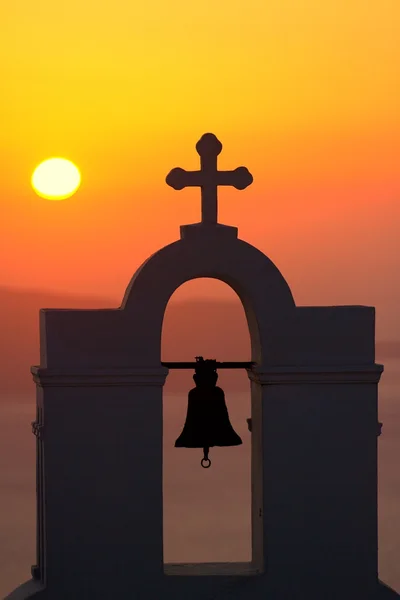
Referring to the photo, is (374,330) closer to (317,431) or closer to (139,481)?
(317,431)

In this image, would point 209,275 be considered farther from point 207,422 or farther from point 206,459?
point 206,459

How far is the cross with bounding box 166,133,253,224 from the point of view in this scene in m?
10.5

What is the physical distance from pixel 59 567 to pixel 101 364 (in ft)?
5.28

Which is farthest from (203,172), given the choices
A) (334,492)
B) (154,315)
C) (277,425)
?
(334,492)

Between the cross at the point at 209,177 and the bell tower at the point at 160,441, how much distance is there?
0.6 inches

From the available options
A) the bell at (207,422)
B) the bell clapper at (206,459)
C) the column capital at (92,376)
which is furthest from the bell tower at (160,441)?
the bell clapper at (206,459)

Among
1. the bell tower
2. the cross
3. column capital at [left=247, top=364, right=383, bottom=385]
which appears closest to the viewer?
the bell tower

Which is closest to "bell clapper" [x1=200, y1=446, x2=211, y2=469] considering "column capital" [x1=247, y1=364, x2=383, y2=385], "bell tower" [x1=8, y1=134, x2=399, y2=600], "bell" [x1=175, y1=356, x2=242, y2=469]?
"bell" [x1=175, y1=356, x2=242, y2=469]

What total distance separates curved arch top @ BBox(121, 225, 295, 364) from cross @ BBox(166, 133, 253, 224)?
8.8 inches

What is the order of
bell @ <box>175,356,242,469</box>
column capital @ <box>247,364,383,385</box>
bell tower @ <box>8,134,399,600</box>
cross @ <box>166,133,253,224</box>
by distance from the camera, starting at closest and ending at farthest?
bell tower @ <box>8,134,399,600</box>, column capital @ <box>247,364,383,385</box>, cross @ <box>166,133,253,224</box>, bell @ <box>175,356,242,469</box>

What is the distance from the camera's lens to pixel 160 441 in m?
10.3

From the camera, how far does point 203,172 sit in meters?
10.6

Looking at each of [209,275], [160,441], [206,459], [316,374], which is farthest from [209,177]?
[206,459]

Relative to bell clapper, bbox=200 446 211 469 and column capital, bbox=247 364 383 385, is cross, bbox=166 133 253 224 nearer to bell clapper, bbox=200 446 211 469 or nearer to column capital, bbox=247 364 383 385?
column capital, bbox=247 364 383 385
